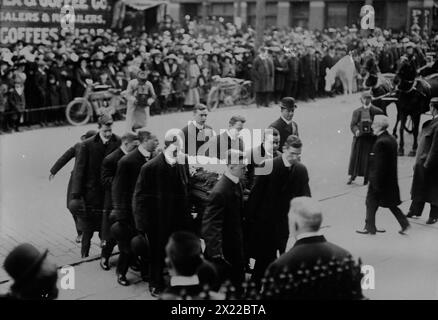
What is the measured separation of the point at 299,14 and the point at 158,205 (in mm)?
10084

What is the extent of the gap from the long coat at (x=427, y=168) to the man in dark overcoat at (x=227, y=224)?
295 cm

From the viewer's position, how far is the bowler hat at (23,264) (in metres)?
3.47

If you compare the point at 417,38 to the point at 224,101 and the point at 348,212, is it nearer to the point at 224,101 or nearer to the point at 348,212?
the point at 348,212

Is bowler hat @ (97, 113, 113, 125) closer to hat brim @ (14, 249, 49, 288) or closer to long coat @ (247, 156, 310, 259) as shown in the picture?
long coat @ (247, 156, 310, 259)

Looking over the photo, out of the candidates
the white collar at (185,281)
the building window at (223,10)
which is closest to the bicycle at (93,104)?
the white collar at (185,281)

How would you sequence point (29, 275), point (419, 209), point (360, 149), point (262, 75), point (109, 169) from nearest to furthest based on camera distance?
1. point (29, 275)
2. point (109, 169)
3. point (419, 209)
4. point (360, 149)
5. point (262, 75)

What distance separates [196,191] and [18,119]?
7595mm

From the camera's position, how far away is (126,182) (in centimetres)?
580

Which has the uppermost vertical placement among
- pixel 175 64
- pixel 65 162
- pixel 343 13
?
pixel 343 13

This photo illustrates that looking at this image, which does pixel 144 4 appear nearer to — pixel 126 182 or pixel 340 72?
pixel 340 72

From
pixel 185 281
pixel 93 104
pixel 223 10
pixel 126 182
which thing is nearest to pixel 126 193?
pixel 126 182

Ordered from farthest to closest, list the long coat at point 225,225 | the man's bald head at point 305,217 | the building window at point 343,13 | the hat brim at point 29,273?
the building window at point 343,13 → the long coat at point 225,225 → the man's bald head at point 305,217 → the hat brim at point 29,273

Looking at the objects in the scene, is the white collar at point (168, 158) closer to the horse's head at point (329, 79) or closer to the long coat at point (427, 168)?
the long coat at point (427, 168)

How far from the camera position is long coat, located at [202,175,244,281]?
499cm
